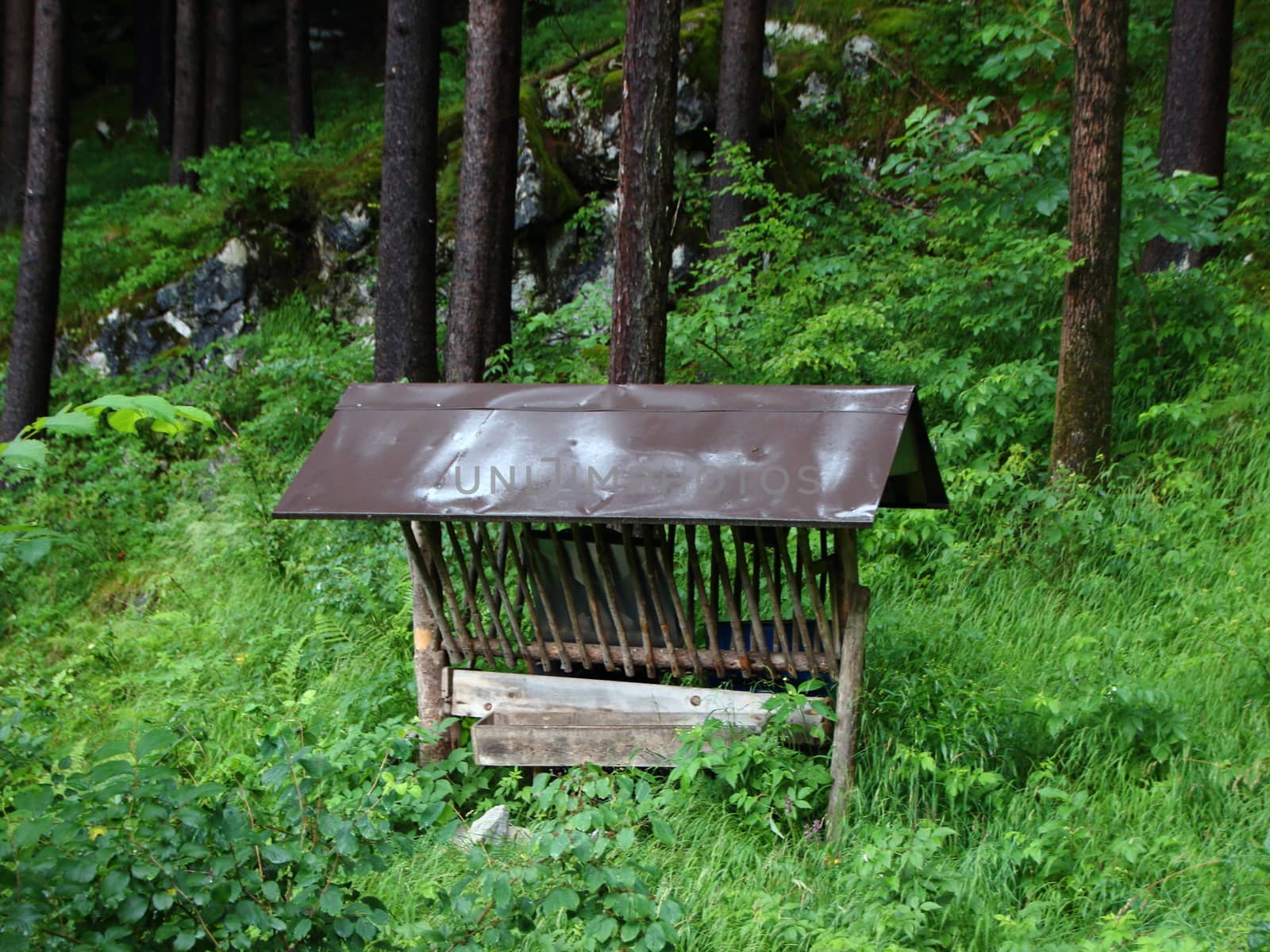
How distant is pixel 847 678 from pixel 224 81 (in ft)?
57.0

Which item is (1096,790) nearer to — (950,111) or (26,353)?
(950,111)

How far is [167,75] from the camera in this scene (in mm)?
22125

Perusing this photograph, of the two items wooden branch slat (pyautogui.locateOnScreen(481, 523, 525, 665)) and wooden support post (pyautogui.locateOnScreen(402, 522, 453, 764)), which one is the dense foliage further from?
wooden branch slat (pyautogui.locateOnScreen(481, 523, 525, 665))

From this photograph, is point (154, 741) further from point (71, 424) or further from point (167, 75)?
point (167, 75)

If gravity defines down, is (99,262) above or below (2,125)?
below

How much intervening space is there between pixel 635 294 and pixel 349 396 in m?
2.37

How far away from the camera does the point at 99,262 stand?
15.0 metres

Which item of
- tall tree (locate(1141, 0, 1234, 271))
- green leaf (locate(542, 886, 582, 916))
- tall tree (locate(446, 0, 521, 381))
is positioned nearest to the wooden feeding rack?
green leaf (locate(542, 886, 582, 916))

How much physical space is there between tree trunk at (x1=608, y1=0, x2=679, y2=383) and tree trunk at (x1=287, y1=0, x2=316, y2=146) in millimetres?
13088

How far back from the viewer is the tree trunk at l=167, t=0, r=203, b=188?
1721 centimetres

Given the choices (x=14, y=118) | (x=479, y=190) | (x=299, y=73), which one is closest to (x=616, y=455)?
(x=479, y=190)

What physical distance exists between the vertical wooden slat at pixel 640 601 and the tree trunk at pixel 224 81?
50.6ft

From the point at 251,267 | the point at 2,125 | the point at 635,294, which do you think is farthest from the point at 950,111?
the point at 2,125

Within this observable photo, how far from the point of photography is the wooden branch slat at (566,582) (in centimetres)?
556
